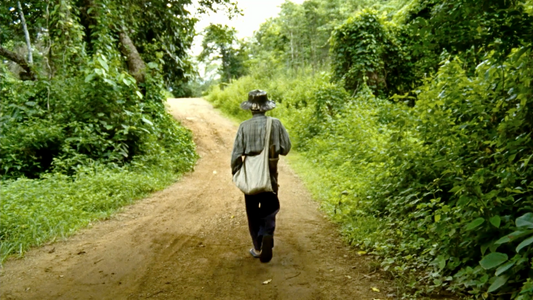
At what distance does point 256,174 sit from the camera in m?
5.02

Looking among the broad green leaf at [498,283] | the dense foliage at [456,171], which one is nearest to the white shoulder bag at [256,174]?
the dense foliage at [456,171]

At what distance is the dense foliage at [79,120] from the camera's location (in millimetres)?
7656

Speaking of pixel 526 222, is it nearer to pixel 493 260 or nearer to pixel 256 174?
pixel 493 260

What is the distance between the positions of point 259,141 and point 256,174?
1.31ft

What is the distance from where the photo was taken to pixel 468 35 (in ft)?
14.0

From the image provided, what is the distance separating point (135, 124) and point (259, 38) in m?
27.1

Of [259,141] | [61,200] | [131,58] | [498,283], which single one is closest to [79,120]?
[61,200]

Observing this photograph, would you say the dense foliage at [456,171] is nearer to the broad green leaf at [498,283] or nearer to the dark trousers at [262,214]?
the broad green leaf at [498,283]

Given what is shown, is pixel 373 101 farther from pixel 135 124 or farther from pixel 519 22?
pixel 519 22

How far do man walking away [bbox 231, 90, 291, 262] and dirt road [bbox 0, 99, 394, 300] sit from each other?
32 cm

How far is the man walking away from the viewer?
5059 millimetres

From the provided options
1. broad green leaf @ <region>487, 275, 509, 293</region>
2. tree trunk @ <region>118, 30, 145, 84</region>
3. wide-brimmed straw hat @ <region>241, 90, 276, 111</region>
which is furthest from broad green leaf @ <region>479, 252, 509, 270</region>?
tree trunk @ <region>118, 30, 145, 84</region>

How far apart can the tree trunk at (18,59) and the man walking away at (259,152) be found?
818 centimetres

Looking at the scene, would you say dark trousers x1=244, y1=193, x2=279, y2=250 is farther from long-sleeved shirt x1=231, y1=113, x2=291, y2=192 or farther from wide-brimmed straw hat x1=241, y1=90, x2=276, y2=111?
wide-brimmed straw hat x1=241, y1=90, x2=276, y2=111
